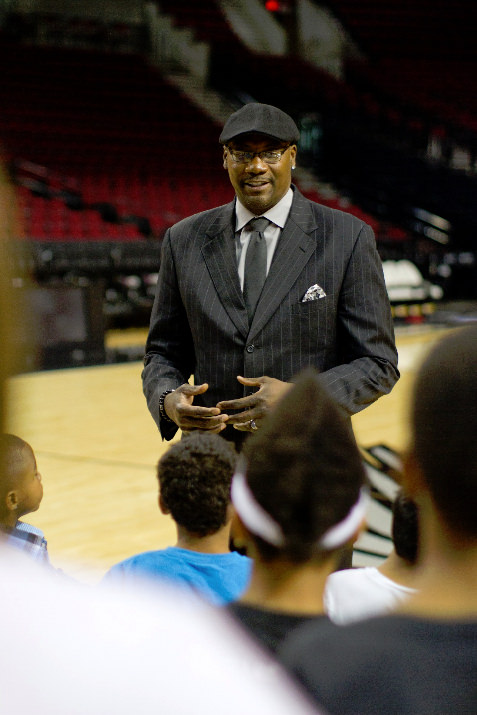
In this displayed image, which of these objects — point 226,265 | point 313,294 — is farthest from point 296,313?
point 226,265

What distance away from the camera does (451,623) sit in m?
0.61

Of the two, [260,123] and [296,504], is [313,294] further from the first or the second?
[296,504]

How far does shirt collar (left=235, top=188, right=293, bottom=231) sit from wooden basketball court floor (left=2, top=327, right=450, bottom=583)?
423 mm

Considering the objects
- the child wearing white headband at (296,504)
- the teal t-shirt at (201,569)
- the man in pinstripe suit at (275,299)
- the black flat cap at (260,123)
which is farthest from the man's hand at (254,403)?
the child wearing white headband at (296,504)

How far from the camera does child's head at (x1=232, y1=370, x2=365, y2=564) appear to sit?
78cm

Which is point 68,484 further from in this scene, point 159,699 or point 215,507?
point 159,699

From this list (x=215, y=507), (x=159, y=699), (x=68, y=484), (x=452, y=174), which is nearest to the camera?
(x=159, y=699)

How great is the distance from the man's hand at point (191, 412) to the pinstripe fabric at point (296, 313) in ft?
0.31

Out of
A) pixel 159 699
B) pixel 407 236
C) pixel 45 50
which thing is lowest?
pixel 407 236

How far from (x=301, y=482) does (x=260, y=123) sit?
3.88 feet

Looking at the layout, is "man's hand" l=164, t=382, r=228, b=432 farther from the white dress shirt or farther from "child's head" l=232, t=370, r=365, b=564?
"child's head" l=232, t=370, r=365, b=564

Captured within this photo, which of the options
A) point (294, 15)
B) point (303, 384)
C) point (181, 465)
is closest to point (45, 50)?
point (294, 15)

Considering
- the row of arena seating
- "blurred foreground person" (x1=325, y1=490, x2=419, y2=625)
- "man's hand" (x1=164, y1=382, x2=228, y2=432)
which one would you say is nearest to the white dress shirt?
"man's hand" (x1=164, y1=382, x2=228, y2=432)

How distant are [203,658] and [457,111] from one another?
18452 mm
